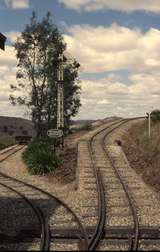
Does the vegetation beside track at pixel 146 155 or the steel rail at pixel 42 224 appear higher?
the vegetation beside track at pixel 146 155

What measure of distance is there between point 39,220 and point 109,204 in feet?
13.1

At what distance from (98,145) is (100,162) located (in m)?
6.97

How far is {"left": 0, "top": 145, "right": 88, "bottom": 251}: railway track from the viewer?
13.1 meters

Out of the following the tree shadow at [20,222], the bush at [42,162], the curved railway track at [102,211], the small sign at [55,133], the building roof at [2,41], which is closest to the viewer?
the curved railway track at [102,211]

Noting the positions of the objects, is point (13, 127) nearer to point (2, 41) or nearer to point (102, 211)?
point (2, 41)

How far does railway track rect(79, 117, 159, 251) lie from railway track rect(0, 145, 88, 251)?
0.61m

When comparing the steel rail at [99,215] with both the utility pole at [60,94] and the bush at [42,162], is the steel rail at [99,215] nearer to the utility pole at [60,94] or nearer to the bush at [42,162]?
the bush at [42,162]

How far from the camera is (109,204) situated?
755 inches

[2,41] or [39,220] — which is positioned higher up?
[2,41]

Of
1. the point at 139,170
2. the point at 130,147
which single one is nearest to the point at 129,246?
the point at 139,170

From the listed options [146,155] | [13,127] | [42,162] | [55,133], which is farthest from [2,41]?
[13,127]

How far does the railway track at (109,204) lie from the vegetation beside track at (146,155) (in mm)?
1383

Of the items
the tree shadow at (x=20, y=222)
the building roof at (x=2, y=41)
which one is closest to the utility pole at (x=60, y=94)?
the tree shadow at (x=20, y=222)

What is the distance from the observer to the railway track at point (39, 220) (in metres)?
13.1
